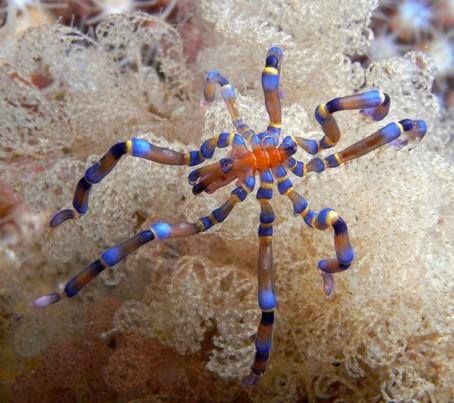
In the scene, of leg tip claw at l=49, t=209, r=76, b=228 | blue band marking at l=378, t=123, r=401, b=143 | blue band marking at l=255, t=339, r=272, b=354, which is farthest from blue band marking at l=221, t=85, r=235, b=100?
blue band marking at l=255, t=339, r=272, b=354

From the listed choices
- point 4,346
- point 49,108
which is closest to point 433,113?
point 49,108

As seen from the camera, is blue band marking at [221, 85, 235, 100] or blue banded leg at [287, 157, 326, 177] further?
blue band marking at [221, 85, 235, 100]

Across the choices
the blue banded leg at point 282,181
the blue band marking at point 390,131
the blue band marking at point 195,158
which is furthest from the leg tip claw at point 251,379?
the blue band marking at point 390,131

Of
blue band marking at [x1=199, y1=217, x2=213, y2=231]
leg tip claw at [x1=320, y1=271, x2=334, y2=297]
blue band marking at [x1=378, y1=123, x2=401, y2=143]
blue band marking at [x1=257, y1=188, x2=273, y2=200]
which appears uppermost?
blue band marking at [x1=378, y1=123, x2=401, y2=143]

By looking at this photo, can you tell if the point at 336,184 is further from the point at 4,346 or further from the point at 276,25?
the point at 4,346

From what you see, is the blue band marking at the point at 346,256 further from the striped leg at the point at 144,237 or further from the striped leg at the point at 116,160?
the striped leg at the point at 116,160

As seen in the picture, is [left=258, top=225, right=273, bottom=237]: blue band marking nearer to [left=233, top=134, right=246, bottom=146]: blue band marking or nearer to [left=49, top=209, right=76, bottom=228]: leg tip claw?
[left=233, top=134, right=246, bottom=146]: blue band marking

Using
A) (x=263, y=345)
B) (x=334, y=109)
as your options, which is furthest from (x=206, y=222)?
(x=334, y=109)

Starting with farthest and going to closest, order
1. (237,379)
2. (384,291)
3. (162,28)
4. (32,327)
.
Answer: (162,28), (32,327), (237,379), (384,291)
